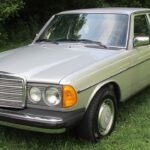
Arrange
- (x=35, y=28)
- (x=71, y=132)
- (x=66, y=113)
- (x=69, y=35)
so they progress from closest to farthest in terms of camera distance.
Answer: (x=66, y=113), (x=71, y=132), (x=69, y=35), (x=35, y=28)

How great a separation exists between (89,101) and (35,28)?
438 inches

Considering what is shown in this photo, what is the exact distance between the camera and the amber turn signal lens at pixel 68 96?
15.0ft

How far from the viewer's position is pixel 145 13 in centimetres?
696

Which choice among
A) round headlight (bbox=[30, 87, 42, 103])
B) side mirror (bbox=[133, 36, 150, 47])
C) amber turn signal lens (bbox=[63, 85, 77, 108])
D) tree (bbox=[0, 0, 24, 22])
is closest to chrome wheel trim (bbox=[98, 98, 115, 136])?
amber turn signal lens (bbox=[63, 85, 77, 108])

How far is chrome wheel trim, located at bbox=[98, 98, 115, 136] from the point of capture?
5.19m

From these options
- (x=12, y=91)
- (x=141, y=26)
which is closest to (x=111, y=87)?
(x=12, y=91)

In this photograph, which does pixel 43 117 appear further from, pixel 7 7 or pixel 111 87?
pixel 7 7

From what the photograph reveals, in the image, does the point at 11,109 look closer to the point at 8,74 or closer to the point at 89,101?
the point at 8,74

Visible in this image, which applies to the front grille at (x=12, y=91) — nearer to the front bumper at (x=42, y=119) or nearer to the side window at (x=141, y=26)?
the front bumper at (x=42, y=119)

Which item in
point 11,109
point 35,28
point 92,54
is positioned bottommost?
point 35,28

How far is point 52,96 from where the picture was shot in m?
4.63

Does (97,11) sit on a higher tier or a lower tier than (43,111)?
higher

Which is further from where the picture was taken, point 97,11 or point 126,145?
point 97,11

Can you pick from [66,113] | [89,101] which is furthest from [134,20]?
[66,113]
